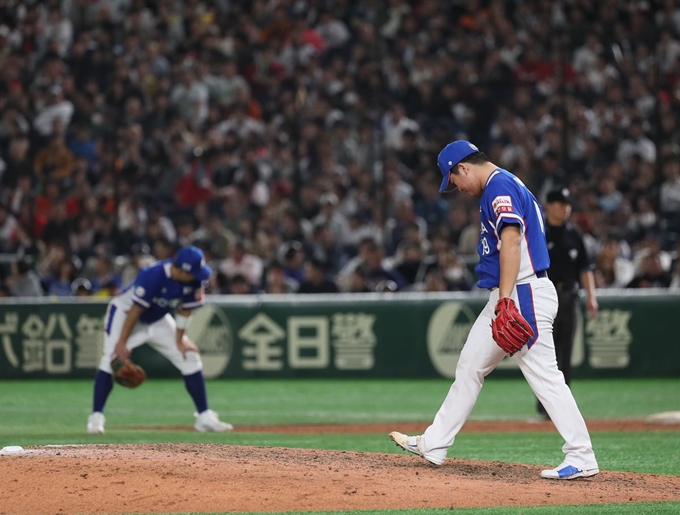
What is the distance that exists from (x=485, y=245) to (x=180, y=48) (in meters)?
14.6

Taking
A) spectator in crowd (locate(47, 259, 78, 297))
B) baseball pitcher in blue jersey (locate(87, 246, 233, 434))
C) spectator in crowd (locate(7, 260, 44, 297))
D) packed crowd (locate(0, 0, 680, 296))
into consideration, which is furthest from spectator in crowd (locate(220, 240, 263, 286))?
baseball pitcher in blue jersey (locate(87, 246, 233, 434))

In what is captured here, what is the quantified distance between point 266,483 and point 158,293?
430 cm

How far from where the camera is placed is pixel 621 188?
17156 mm

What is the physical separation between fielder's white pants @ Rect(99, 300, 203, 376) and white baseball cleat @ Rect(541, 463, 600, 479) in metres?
4.61

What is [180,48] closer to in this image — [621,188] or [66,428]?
[621,188]

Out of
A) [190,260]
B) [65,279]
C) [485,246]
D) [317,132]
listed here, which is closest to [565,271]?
[190,260]

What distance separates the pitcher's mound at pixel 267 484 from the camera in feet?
18.2

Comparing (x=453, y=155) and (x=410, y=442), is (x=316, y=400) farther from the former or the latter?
(x=453, y=155)

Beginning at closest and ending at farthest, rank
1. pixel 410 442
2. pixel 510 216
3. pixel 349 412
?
pixel 510 216
pixel 410 442
pixel 349 412

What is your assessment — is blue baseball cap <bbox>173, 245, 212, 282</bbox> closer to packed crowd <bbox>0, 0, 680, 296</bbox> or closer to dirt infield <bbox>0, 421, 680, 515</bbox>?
dirt infield <bbox>0, 421, 680, 515</bbox>

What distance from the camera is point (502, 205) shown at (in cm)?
624

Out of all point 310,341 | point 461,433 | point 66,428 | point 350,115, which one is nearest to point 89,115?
point 350,115

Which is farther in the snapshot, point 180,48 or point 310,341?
point 180,48

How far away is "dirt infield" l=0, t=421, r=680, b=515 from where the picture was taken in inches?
219
